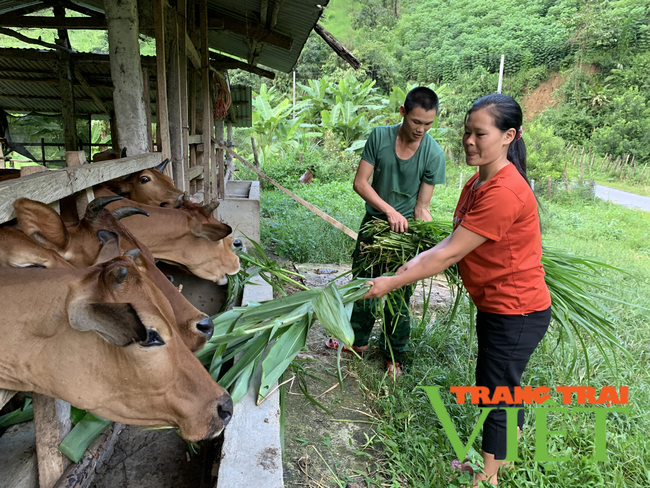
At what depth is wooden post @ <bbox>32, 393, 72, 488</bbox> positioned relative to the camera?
57.9 inches

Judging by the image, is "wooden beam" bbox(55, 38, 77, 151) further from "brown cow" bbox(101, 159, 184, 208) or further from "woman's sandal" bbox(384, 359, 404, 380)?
"woman's sandal" bbox(384, 359, 404, 380)

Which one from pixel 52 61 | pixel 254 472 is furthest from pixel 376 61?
pixel 254 472

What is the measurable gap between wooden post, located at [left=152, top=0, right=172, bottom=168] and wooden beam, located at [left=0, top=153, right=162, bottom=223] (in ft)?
4.35

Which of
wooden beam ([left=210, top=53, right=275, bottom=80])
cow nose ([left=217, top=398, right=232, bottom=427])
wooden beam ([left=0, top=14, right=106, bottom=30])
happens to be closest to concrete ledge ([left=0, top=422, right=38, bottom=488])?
cow nose ([left=217, top=398, right=232, bottom=427])

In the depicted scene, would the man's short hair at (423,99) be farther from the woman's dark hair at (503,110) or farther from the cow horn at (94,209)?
the cow horn at (94,209)

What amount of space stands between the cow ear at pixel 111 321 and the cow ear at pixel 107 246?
540 millimetres

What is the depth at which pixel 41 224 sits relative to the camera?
1557 millimetres

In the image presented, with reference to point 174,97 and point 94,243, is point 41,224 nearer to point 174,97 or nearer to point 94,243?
point 94,243

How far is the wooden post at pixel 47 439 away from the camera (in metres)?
1.47

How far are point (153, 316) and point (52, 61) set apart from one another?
6402mm

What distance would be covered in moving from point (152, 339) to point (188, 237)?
1497 mm

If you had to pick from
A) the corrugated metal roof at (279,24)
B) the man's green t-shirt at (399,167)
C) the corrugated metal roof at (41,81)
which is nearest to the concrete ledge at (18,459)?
the man's green t-shirt at (399,167)

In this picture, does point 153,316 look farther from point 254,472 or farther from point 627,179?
point 627,179

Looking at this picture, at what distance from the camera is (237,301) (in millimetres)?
3078
